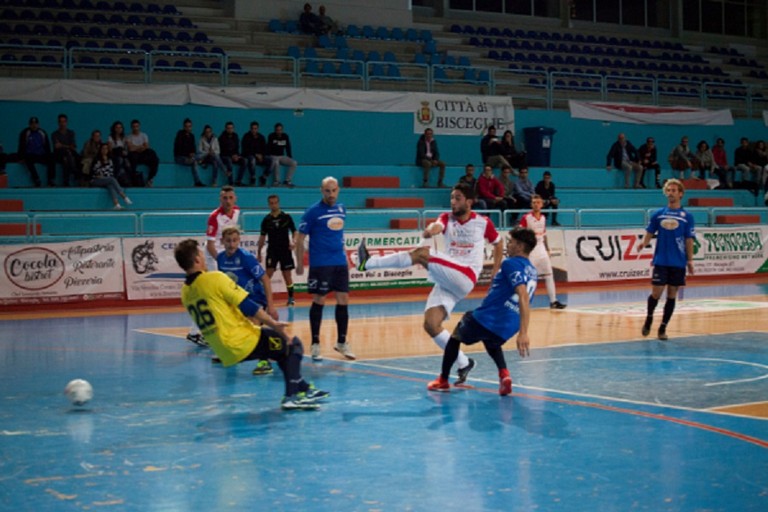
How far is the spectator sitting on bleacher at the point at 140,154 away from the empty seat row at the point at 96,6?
6.41m

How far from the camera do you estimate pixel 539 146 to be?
34562mm

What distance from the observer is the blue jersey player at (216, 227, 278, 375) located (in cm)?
1304

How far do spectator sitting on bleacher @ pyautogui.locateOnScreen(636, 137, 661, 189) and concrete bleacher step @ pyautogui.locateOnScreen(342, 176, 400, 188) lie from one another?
9220 mm

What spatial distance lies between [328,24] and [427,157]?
21.9ft

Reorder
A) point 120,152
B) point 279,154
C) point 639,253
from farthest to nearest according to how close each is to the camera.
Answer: point 639,253
point 279,154
point 120,152

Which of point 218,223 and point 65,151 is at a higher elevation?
point 65,151

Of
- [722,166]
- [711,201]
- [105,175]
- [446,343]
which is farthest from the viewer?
[722,166]

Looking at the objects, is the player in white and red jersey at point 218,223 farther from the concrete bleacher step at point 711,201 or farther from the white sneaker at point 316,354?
the concrete bleacher step at point 711,201

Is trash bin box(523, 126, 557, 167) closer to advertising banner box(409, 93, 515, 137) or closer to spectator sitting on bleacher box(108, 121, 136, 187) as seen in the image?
advertising banner box(409, 93, 515, 137)

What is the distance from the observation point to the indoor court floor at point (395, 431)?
6938 millimetres

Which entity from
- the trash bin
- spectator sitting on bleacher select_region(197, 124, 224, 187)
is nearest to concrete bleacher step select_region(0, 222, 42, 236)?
spectator sitting on bleacher select_region(197, 124, 224, 187)

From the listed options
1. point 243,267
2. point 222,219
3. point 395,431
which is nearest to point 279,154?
point 222,219

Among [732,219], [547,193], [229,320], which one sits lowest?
[229,320]

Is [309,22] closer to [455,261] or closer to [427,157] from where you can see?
[427,157]
